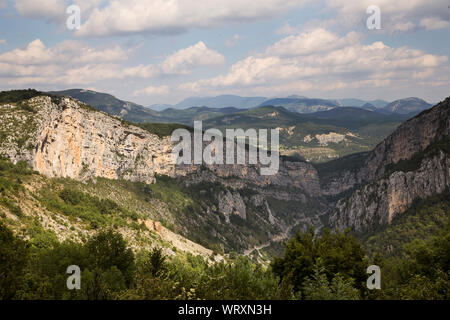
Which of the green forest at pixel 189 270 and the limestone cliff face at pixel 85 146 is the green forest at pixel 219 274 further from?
the limestone cliff face at pixel 85 146

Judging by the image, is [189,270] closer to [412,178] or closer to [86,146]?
[86,146]

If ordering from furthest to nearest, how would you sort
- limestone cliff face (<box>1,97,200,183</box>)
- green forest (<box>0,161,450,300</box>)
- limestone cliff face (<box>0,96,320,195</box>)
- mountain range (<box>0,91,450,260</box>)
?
1. limestone cliff face (<box>1,97,200,183</box>)
2. limestone cliff face (<box>0,96,320,195</box>)
3. mountain range (<box>0,91,450,260</box>)
4. green forest (<box>0,161,450,300</box>)

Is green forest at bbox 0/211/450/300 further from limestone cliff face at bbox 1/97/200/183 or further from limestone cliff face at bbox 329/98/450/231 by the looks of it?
limestone cliff face at bbox 329/98/450/231

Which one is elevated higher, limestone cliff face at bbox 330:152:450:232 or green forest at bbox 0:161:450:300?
green forest at bbox 0:161:450:300

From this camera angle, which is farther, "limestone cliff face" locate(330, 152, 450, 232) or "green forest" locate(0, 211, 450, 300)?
"limestone cliff face" locate(330, 152, 450, 232)

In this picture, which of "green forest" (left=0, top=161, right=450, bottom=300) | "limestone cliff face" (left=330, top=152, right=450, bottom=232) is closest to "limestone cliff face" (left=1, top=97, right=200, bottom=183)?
"green forest" (left=0, top=161, right=450, bottom=300)

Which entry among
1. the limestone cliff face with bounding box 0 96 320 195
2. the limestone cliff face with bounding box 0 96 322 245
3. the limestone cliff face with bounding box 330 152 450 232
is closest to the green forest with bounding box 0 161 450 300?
the limestone cliff face with bounding box 0 96 322 245

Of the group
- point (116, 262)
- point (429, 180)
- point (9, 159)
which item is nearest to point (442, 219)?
point (429, 180)

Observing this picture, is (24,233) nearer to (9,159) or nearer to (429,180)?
(9,159)

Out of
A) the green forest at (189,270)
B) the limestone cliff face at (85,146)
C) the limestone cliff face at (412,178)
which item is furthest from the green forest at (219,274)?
the limestone cliff face at (412,178)

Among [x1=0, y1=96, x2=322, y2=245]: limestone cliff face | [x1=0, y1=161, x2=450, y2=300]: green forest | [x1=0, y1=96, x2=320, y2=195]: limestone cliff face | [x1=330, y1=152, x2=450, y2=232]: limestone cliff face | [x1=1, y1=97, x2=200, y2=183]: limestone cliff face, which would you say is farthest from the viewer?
[x1=330, y1=152, x2=450, y2=232]: limestone cliff face
